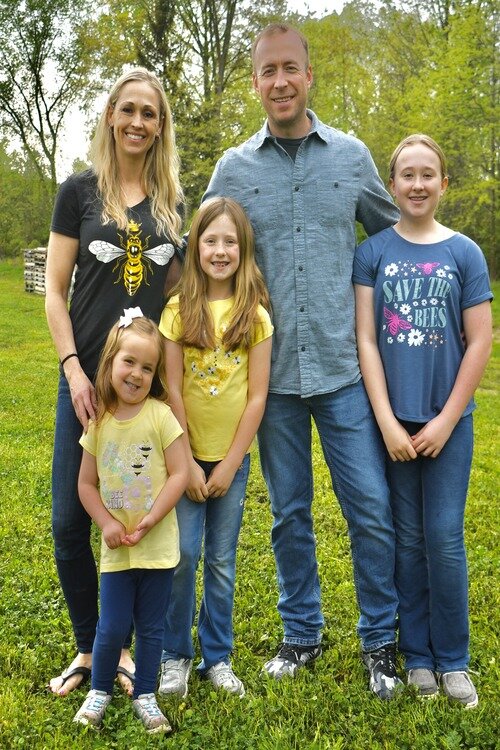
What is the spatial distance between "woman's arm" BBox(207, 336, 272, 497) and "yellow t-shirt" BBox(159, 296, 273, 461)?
2 centimetres

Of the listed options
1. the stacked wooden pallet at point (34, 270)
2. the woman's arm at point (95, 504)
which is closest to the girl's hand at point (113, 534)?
the woman's arm at point (95, 504)

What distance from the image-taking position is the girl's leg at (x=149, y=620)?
2.74 meters

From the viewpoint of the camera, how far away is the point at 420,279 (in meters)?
2.85

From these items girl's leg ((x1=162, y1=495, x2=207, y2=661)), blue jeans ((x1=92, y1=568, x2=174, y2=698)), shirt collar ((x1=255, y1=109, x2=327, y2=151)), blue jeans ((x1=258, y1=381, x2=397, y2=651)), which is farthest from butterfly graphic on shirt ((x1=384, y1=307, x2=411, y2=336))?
blue jeans ((x1=92, y1=568, x2=174, y2=698))

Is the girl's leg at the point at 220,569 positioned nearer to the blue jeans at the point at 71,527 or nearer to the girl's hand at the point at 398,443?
the blue jeans at the point at 71,527

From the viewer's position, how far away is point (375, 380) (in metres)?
2.92

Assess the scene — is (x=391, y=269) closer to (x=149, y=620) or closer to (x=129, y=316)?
(x=129, y=316)

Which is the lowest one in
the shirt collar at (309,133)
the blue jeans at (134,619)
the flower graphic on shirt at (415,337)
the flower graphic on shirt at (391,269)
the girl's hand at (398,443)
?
the blue jeans at (134,619)

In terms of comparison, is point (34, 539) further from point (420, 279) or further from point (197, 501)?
point (420, 279)

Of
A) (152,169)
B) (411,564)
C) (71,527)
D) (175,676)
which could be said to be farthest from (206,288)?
(175,676)

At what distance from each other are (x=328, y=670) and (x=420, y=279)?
170 centimetres

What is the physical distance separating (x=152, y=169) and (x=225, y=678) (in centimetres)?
207

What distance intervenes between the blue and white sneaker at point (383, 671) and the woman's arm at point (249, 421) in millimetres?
963

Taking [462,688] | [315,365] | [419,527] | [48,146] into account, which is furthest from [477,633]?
[48,146]
